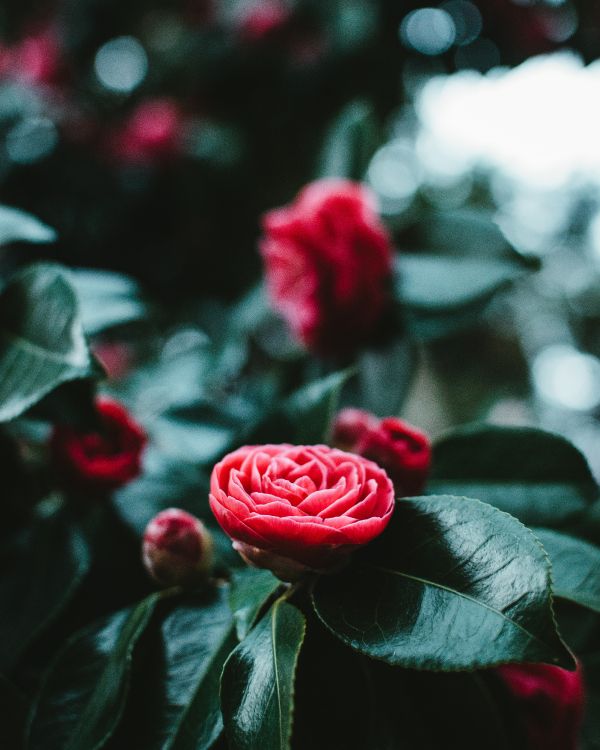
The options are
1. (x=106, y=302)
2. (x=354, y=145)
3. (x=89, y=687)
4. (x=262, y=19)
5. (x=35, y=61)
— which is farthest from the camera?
(x=35, y=61)

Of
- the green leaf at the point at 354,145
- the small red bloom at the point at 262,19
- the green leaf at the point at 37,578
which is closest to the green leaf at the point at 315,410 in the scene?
the green leaf at the point at 37,578

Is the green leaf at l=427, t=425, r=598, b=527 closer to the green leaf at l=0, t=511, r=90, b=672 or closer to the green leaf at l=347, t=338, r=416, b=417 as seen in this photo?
the green leaf at l=347, t=338, r=416, b=417

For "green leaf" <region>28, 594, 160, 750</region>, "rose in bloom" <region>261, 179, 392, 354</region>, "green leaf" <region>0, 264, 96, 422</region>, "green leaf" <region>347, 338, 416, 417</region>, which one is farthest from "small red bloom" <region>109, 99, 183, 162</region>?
"green leaf" <region>28, 594, 160, 750</region>

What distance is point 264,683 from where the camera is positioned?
396 millimetres

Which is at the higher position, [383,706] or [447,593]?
[447,593]

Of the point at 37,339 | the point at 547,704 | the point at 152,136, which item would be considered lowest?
the point at 547,704

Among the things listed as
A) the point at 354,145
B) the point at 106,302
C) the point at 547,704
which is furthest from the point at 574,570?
the point at 354,145

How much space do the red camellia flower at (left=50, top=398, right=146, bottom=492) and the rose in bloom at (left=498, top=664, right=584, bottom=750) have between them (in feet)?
1.22

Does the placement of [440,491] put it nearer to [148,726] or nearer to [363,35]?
[148,726]

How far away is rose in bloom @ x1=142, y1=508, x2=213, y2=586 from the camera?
1.73 ft

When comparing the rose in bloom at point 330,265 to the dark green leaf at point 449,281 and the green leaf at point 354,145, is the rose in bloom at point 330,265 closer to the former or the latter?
the dark green leaf at point 449,281

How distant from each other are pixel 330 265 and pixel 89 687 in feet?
1.68

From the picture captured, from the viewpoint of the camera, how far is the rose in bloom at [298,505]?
15.9 inches

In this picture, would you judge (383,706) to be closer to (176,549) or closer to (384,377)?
(176,549)
